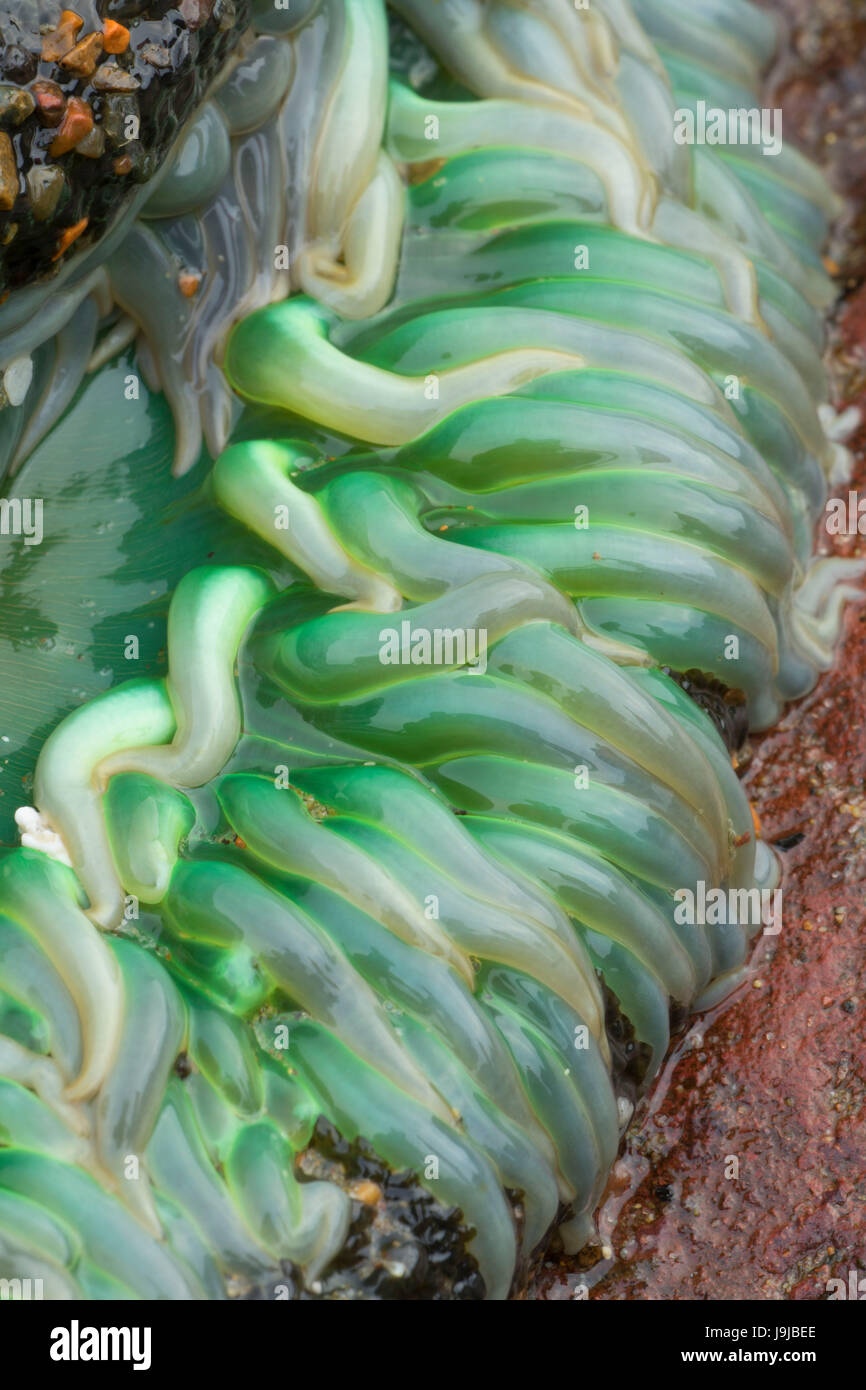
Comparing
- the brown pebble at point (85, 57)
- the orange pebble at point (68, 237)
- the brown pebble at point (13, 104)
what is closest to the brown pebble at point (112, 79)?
the brown pebble at point (85, 57)

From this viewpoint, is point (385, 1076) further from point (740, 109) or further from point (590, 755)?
point (740, 109)

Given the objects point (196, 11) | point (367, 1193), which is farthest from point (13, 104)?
point (367, 1193)

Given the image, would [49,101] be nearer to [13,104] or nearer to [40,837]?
[13,104]

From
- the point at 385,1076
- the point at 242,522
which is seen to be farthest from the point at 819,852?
the point at 242,522

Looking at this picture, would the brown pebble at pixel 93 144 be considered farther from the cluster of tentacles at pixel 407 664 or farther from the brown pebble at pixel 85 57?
the cluster of tentacles at pixel 407 664

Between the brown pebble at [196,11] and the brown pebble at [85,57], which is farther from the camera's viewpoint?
the brown pebble at [196,11]

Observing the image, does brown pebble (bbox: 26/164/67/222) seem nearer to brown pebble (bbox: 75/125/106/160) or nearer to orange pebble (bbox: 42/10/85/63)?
brown pebble (bbox: 75/125/106/160)
